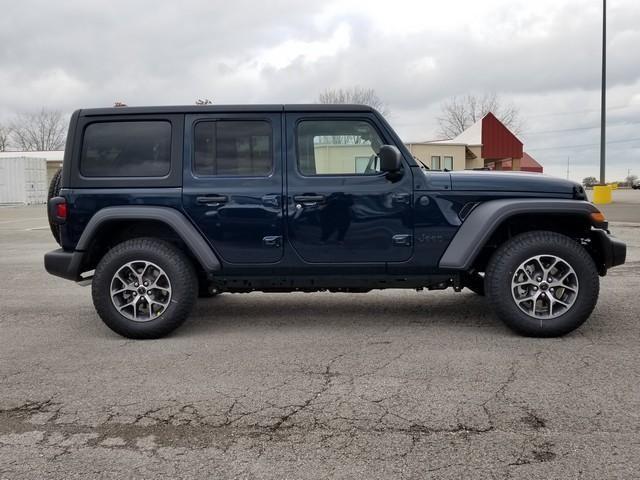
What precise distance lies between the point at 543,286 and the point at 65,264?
12.7 feet

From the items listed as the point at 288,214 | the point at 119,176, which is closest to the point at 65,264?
the point at 119,176

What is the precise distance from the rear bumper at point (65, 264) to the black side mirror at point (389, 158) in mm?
2556

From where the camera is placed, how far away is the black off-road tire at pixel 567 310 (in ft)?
14.6

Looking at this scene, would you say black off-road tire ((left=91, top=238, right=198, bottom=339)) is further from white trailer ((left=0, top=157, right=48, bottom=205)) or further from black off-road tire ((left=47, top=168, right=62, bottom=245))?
white trailer ((left=0, top=157, right=48, bottom=205))

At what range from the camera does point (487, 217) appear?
4.46 metres

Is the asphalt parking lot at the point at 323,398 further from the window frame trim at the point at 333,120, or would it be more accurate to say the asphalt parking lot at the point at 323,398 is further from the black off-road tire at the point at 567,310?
the window frame trim at the point at 333,120

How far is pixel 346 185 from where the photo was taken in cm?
463

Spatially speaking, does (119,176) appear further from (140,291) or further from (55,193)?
(140,291)

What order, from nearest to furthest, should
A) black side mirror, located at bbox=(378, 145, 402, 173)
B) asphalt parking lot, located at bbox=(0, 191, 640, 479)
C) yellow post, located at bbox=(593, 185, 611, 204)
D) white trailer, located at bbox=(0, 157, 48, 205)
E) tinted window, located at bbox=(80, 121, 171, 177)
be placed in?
asphalt parking lot, located at bbox=(0, 191, 640, 479) < black side mirror, located at bbox=(378, 145, 402, 173) < tinted window, located at bbox=(80, 121, 171, 177) < yellow post, located at bbox=(593, 185, 611, 204) < white trailer, located at bbox=(0, 157, 48, 205)

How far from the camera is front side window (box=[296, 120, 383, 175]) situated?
471 cm

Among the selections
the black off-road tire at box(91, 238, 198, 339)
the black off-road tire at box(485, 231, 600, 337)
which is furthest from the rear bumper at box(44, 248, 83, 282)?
the black off-road tire at box(485, 231, 600, 337)

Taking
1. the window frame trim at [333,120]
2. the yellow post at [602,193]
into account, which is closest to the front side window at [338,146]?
the window frame trim at [333,120]

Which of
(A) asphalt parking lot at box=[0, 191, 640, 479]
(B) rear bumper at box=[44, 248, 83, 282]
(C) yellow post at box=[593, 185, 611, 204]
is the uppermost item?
(C) yellow post at box=[593, 185, 611, 204]

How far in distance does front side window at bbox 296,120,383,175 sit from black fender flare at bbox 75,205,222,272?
102 cm
